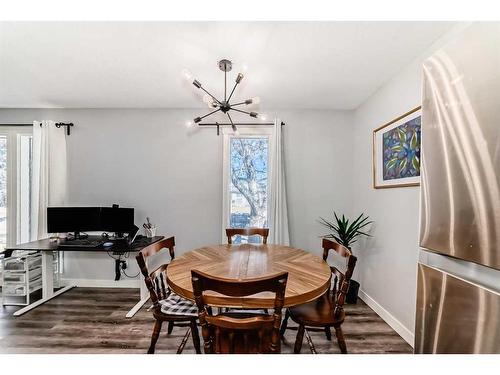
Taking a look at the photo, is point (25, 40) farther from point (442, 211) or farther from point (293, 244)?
point (293, 244)

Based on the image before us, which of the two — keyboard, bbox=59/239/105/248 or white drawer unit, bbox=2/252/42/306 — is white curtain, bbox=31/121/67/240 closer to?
white drawer unit, bbox=2/252/42/306

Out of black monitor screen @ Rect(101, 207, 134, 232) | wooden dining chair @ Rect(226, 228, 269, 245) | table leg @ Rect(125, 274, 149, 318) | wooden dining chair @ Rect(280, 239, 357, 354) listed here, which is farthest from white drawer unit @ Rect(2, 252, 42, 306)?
wooden dining chair @ Rect(280, 239, 357, 354)

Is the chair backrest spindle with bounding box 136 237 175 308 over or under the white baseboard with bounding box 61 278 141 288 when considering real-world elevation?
over

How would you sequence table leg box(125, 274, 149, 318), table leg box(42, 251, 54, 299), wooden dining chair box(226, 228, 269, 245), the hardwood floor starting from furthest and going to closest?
table leg box(42, 251, 54, 299)
wooden dining chair box(226, 228, 269, 245)
table leg box(125, 274, 149, 318)
the hardwood floor

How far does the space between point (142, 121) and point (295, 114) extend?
2.16m

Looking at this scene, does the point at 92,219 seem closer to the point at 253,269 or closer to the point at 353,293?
the point at 253,269

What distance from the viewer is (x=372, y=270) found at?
281 cm

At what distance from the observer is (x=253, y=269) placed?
1627 millimetres

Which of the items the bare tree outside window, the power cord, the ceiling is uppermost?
the ceiling

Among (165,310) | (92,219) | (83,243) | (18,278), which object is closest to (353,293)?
(165,310)

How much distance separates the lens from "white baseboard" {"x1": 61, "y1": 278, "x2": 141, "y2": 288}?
3.26 meters

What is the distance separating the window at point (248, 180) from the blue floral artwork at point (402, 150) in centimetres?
146

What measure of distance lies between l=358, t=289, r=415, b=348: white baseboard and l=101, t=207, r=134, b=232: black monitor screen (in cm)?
310
